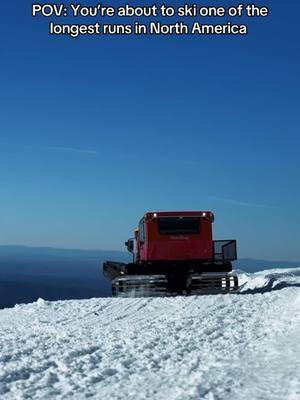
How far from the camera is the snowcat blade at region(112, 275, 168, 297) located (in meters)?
20.9

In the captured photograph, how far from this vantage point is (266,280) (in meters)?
26.2

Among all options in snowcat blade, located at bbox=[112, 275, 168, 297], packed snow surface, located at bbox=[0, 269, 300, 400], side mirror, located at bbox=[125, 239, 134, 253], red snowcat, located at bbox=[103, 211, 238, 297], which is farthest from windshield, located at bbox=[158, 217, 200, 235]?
packed snow surface, located at bbox=[0, 269, 300, 400]

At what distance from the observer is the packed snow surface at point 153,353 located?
660 cm

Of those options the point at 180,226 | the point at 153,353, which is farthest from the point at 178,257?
the point at 153,353

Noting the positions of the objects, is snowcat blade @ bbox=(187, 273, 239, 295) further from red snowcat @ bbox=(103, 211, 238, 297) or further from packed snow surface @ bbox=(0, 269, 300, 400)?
packed snow surface @ bbox=(0, 269, 300, 400)

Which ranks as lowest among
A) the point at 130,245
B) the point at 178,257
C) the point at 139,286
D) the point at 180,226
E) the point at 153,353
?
the point at 153,353

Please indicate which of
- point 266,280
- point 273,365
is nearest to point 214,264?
point 266,280

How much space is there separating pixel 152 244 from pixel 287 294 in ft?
18.6

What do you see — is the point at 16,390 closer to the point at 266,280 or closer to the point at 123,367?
the point at 123,367

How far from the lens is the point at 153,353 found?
8734mm

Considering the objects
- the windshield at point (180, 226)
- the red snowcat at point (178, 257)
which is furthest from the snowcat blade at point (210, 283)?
the windshield at point (180, 226)

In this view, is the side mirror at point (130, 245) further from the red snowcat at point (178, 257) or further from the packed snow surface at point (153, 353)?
the packed snow surface at point (153, 353)

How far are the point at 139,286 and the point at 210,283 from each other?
269 cm

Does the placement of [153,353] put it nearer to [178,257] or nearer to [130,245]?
[178,257]
